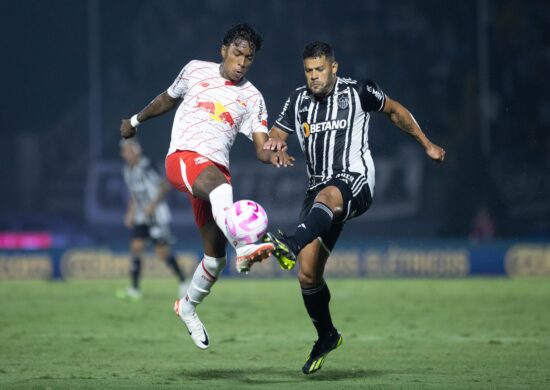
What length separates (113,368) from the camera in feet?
26.9

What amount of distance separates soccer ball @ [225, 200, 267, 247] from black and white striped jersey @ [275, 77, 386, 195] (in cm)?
112

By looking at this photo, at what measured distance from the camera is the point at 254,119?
7.89 m

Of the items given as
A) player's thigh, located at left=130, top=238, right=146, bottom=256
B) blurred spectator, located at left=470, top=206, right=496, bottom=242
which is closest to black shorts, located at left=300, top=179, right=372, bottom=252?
player's thigh, located at left=130, top=238, right=146, bottom=256

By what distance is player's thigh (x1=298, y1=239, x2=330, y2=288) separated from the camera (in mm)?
7832

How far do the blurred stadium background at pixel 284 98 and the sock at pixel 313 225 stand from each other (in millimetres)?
11884

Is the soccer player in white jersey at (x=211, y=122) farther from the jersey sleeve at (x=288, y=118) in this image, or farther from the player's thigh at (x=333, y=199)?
the player's thigh at (x=333, y=199)

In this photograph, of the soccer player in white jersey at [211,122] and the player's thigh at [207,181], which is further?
the soccer player in white jersey at [211,122]

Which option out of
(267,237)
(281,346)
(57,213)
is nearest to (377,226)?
(57,213)

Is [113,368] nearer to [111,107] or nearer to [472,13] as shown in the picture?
[111,107]

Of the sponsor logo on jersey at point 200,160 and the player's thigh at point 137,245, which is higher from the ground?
the sponsor logo on jersey at point 200,160

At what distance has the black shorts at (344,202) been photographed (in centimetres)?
752

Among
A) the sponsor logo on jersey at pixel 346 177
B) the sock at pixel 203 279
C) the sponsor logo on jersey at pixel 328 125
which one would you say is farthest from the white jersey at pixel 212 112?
the sock at pixel 203 279

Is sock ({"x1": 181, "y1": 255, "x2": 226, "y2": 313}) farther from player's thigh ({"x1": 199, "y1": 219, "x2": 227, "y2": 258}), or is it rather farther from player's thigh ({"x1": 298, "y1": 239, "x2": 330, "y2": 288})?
player's thigh ({"x1": 298, "y1": 239, "x2": 330, "y2": 288})

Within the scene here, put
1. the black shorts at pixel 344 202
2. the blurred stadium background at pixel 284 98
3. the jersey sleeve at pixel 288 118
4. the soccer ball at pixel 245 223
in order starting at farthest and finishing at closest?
1. the blurred stadium background at pixel 284 98
2. the jersey sleeve at pixel 288 118
3. the black shorts at pixel 344 202
4. the soccer ball at pixel 245 223
